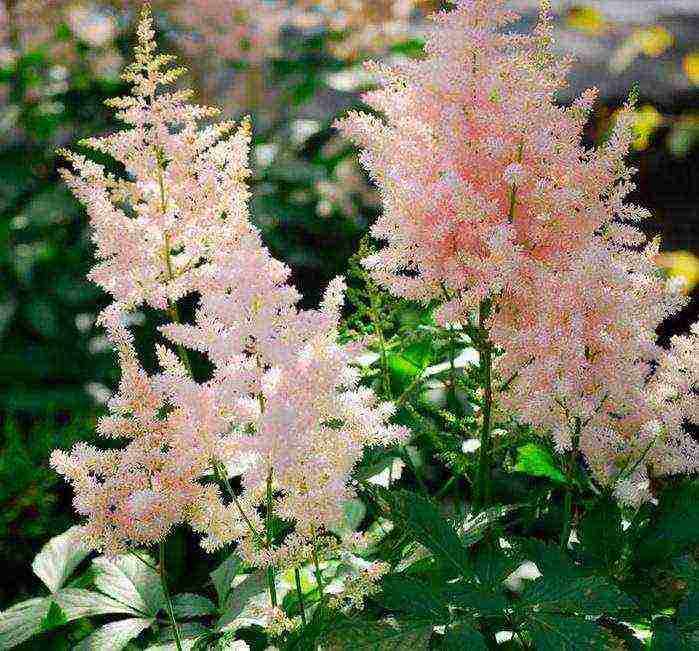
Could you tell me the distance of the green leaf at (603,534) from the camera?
110 centimetres

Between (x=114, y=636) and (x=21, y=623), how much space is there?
6.4 inches

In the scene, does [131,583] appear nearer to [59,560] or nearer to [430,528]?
[59,560]

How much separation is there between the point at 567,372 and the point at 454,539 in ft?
0.71

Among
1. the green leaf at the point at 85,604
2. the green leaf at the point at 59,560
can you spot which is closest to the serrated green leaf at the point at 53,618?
the green leaf at the point at 85,604

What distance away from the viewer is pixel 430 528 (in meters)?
0.99

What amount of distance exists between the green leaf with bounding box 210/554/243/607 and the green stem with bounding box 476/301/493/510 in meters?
0.35

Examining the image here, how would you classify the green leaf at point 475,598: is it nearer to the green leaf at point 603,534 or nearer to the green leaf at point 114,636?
the green leaf at point 603,534

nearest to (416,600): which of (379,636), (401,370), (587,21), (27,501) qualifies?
(379,636)

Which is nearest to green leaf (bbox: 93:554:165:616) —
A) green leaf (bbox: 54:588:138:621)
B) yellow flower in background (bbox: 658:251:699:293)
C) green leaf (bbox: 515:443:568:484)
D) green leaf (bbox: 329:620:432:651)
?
green leaf (bbox: 54:588:138:621)

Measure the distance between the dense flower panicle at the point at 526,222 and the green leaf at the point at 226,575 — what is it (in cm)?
46

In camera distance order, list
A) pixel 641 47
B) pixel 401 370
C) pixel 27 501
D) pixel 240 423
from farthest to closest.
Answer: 1. pixel 641 47
2. pixel 27 501
3. pixel 401 370
4. pixel 240 423

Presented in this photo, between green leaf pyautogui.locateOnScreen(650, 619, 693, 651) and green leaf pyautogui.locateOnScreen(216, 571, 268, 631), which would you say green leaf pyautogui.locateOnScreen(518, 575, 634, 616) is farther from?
green leaf pyautogui.locateOnScreen(216, 571, 268, 631)

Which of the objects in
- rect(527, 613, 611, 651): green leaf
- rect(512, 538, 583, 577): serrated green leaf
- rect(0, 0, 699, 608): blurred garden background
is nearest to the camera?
rect(527, 613, 611, 651): green leaf

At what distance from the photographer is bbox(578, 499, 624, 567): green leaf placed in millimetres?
1101
